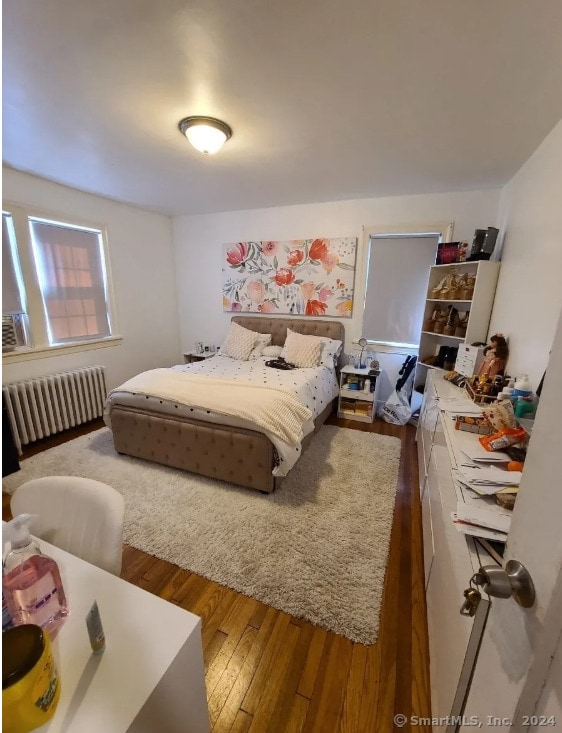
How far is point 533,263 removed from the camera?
6.66 feet

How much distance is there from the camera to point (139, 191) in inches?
130

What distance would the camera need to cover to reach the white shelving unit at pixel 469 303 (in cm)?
273

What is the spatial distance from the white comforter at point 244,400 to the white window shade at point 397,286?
1201 mm

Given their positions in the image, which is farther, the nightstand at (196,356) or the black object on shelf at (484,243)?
the nightstand at (196,356)

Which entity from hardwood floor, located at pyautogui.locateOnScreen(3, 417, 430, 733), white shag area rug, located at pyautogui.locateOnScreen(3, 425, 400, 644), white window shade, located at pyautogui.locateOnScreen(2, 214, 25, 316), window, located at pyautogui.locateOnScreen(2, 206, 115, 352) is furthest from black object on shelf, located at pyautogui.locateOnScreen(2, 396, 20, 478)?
hardwood floor, located at pyautogui.locateOnScreen(3, 417, 430, 733)

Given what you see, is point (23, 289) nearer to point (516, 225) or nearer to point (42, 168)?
point (42, 168)

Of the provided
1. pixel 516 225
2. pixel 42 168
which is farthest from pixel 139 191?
pixel 516 225

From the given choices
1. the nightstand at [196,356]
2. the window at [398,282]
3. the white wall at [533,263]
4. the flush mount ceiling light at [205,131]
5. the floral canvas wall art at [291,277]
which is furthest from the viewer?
the nightstand at [196,356]

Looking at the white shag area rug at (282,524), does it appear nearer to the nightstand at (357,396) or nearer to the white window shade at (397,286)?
the nightstand at (357,396)

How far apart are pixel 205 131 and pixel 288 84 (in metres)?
0.58

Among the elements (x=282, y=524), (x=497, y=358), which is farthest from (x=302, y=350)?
(x=282, y=524)

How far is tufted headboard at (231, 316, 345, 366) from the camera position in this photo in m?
3.82

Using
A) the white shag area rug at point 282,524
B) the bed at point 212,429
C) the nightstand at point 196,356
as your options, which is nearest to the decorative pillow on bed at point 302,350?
the bed at point 212,429

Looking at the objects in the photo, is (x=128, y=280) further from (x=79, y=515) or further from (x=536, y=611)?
(x=536, y=611)
